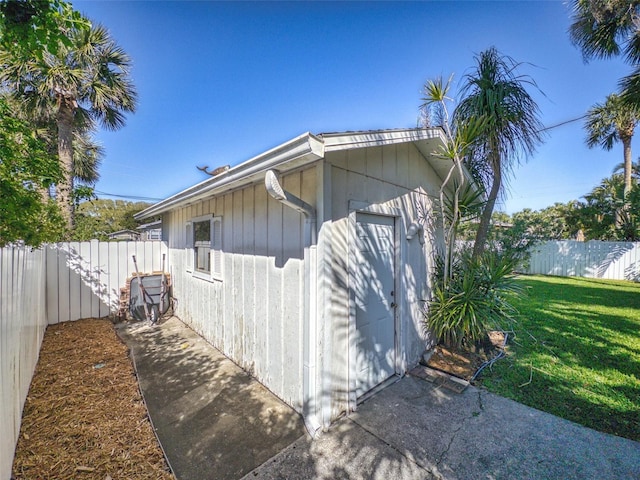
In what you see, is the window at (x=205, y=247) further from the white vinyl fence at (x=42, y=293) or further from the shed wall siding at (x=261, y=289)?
the white vinyl fence at (x=42, y=293)

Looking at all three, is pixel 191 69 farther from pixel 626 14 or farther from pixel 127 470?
pixel 626 14

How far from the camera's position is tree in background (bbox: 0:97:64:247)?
2402mm

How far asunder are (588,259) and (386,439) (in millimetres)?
15509

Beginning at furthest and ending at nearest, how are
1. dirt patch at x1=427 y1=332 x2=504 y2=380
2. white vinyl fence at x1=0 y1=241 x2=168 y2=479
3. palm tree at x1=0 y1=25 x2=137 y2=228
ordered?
palm tree at x1=0 y1=25 x2=137 y2=228, dirt patch at x1=427 y1=332 x2=504 y2=380, white vinyl fence at x1=0 y1=241 x2=168 y2=479

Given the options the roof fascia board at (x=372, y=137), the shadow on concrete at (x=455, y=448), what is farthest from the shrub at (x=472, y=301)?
the roof fascia board at (x=372, y=137)

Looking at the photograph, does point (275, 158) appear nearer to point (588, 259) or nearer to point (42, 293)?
point (42, 293)

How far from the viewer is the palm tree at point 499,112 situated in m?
4.65

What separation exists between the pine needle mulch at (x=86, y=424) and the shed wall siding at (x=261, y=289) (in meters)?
1.30

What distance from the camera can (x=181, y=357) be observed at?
4.37 metres

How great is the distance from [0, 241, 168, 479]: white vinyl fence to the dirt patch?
4628 mm

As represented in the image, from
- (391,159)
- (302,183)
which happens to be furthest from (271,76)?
(302,183)

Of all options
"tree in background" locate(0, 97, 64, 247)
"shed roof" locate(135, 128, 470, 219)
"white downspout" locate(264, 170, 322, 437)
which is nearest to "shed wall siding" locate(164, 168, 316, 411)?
"white downspout" locate(264, 170, 322, 437)

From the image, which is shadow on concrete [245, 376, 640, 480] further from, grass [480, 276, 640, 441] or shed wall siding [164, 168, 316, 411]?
shed wall siding [164, 168, 316, 411]

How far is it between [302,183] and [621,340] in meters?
6.52
